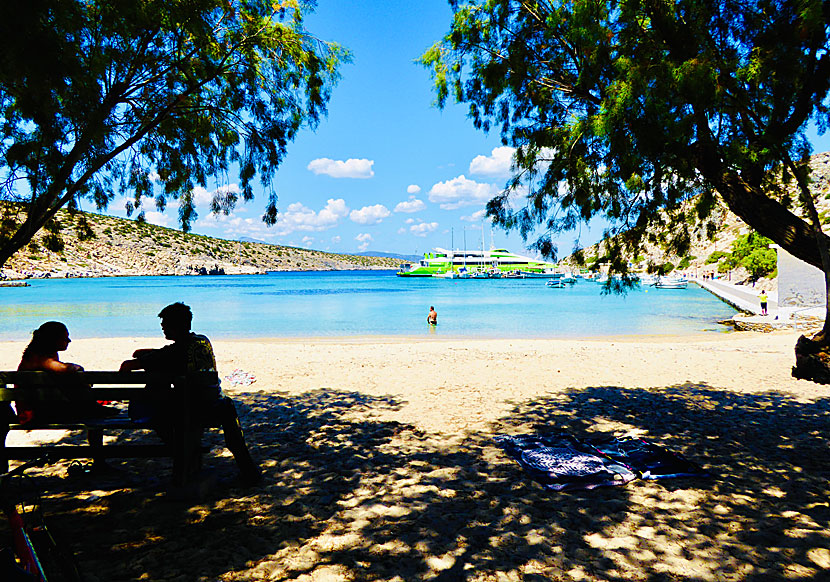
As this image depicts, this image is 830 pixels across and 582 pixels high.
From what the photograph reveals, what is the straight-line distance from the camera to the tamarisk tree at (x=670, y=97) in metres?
4.09

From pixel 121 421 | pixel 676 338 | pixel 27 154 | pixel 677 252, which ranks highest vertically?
pixel 27 154

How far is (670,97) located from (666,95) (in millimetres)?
40

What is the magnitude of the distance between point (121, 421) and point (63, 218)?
137 inches

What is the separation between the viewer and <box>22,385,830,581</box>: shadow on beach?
3.02 m

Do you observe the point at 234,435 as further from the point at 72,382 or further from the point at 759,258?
the point at 759,258

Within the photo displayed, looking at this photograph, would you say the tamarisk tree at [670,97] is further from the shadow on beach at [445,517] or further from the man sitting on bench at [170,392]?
the man sitting on bench at [170,392]

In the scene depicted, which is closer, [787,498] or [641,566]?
[641,566]

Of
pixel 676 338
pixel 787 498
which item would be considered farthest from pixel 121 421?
pixel 676 338

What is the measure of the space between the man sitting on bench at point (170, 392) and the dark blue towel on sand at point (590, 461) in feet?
9.05

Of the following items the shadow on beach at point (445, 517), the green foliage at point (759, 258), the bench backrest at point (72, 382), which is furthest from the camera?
the green foliage at point (759, 258)

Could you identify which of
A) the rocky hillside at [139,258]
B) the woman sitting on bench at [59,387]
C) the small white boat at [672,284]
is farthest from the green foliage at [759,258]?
the rocky hillside at [139,258]

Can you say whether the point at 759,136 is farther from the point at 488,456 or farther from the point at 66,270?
the point at 66,270

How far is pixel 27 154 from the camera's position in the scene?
4.04m

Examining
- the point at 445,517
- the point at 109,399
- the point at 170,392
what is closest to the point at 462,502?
the point at 445,517
